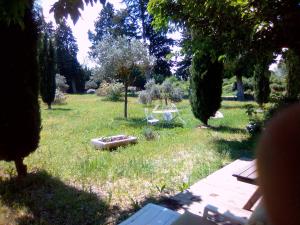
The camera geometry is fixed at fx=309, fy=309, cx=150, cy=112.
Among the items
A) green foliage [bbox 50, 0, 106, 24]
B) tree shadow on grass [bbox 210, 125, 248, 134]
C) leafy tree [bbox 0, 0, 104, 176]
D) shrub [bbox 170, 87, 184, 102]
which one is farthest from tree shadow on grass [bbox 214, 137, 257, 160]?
shrub [bbox 170, 87, 184, 102]

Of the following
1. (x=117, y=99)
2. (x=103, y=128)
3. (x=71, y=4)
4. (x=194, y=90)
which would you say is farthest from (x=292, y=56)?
(x=117, y=99)

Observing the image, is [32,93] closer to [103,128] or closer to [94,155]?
[94,155]

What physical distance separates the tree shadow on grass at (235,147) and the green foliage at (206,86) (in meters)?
2.33

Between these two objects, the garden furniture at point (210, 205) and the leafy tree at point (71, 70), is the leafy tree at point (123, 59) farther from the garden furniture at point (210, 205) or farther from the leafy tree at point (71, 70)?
the leafy tree at point (71, 70)

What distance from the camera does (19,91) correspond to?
17.7ft

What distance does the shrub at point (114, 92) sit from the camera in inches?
1042

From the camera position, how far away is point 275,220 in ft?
2.18

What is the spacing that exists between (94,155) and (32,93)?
246cm

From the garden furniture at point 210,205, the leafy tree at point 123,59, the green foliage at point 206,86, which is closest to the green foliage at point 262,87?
the leafy tree at point 123,59

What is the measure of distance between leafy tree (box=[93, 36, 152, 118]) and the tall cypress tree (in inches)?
382

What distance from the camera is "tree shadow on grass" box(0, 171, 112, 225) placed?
4.18 metres

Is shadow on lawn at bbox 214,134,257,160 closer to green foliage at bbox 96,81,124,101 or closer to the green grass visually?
the green grass

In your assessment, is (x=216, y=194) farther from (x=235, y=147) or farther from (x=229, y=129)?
(x=229, y=129)

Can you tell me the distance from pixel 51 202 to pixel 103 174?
131cm
